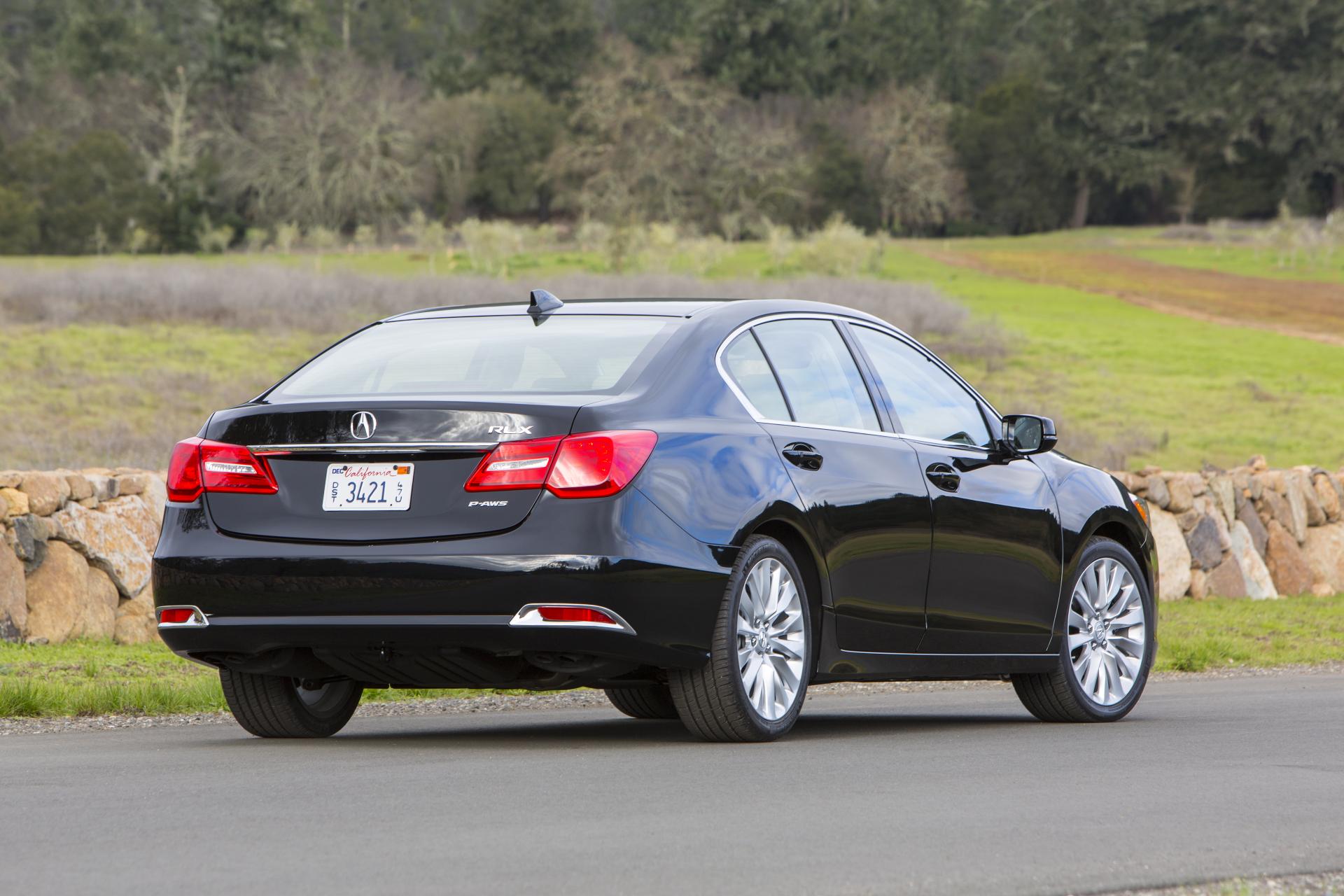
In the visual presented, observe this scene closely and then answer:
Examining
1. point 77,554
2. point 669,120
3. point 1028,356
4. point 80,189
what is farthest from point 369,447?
point 669,120

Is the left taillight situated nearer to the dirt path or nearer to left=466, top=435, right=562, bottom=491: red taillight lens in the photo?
left=466, top=435, right=562, bottom=491: red taillight lens

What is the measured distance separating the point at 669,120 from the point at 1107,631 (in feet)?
277

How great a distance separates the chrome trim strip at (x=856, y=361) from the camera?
7.44 meters

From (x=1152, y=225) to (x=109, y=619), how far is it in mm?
94711

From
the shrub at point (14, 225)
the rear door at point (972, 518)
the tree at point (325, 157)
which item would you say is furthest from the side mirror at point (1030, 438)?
the tree at point (325, 157)

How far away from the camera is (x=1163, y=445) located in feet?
88.7

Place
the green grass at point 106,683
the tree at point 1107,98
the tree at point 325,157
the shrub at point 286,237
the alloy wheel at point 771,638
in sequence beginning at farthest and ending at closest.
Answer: the tree at point 1107,98 < the tree at point 325,157 < the shrub at point 286,237 < the green grass at point 106,683 < the alloy wheel at point 771,638

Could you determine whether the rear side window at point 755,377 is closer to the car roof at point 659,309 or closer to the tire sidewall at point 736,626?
the car roof at point 659,309

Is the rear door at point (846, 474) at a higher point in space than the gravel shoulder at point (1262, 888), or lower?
higher

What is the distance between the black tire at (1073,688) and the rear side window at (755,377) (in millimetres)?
1939

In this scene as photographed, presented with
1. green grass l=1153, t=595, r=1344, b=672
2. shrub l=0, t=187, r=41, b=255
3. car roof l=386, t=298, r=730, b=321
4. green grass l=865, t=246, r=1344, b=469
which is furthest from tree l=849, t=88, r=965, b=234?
car roof l=386, t=298, r=730, b=321

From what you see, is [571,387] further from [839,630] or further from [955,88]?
[955,88]

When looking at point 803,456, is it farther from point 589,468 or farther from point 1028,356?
point 1028,356

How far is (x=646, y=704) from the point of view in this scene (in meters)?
8.95
